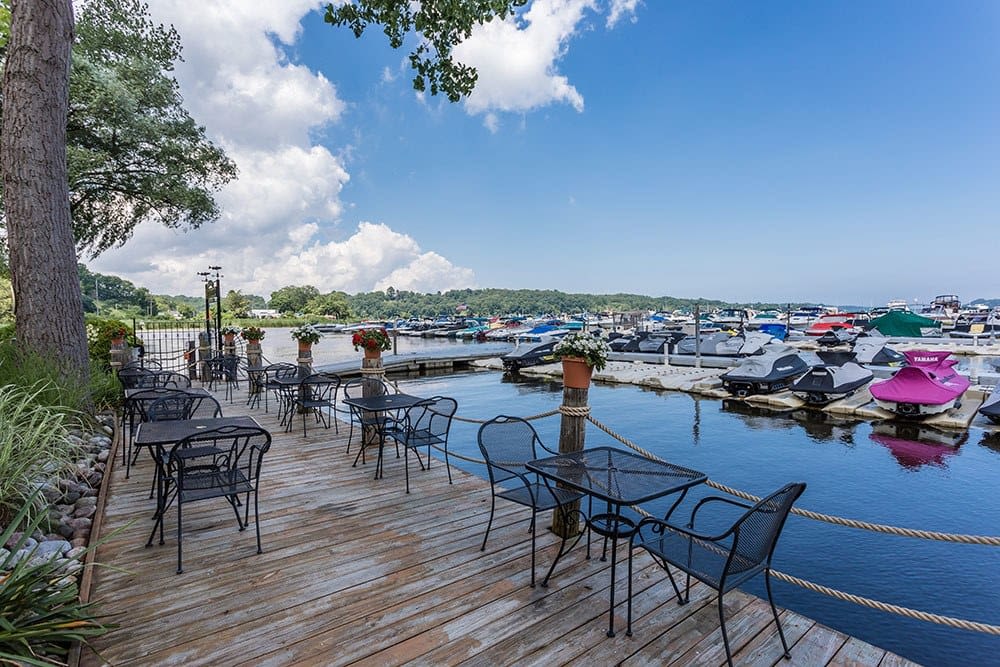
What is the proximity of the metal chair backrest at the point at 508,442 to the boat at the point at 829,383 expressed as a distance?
1293 cm

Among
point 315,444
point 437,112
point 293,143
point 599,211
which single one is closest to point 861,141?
point 599,211

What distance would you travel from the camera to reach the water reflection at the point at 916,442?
8883 mm

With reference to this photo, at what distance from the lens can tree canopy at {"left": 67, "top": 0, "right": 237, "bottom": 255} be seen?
1087 cm

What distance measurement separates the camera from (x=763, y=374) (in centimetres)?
1460

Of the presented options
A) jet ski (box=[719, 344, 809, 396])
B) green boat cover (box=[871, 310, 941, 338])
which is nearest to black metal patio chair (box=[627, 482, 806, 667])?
jet ski (box=[719, 344, 809, 396])

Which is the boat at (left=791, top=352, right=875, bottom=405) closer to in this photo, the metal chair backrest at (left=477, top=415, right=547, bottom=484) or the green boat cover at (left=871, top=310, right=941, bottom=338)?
the metal chair backrest at (left=477, top=415, right=547, bottom=484)

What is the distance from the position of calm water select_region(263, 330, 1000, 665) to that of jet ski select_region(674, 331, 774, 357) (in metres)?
7.88

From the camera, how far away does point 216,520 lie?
3631mm

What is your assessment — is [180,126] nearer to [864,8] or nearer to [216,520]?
[216,520]

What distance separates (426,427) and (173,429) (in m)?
2.21

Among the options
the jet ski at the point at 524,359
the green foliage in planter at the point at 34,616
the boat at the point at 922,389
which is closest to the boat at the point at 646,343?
the jet ski at the point at 524,359

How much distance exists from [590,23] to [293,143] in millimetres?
11995

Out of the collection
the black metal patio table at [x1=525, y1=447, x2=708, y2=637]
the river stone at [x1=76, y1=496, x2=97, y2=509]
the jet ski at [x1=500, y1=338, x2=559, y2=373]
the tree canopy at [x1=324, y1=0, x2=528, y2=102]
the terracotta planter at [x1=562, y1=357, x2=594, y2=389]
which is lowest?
the jet ski at [x1=500, y1=338, x2=559, y2=373]

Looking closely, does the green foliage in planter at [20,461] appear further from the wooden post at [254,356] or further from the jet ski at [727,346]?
A: the jet ski at [727,346]
